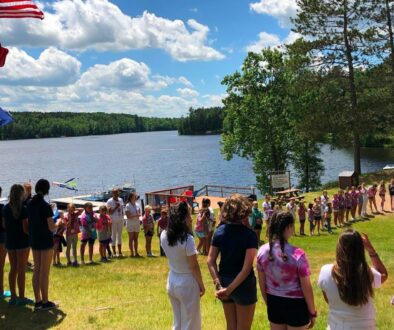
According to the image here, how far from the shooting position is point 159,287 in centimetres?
902

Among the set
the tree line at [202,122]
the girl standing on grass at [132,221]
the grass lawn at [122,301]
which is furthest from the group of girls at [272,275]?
the tree line at [202,122]

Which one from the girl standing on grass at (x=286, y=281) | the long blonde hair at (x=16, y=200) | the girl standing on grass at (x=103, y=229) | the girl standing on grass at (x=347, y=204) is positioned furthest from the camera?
the girl standing on grass at (x=347, y=204)

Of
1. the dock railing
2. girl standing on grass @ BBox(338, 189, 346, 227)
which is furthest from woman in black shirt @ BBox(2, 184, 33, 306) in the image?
the dock railing

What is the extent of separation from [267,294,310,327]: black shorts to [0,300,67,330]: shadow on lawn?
360 centimetres

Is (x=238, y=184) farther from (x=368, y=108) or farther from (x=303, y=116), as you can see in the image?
(x=368, y=108)

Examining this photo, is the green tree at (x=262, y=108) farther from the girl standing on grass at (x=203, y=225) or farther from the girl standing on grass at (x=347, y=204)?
the girl standing on grass at (x=203, y=225)

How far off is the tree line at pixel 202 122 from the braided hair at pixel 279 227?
147527 mm

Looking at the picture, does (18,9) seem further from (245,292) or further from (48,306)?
(245,292)

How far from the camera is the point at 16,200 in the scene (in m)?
6.82

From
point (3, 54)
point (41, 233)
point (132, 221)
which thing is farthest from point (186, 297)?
point (132, 221)

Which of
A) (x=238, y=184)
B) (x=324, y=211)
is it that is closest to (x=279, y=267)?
(x=324, y=211)

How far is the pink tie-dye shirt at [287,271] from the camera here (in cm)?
401

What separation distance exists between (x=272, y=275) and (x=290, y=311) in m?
0.34

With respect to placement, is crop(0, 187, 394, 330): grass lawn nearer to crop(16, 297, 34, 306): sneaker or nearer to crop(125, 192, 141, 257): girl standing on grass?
crop(16, 297, 34, 306): sneaker
